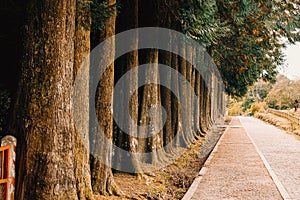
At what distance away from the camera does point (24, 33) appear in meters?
5.70

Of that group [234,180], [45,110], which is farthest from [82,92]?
[234,180]

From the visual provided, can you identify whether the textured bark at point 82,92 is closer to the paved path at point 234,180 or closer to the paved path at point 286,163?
the paved path at point 234,180

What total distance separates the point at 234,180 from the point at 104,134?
4.25m

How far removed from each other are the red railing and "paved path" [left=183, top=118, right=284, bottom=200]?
4.73 metres

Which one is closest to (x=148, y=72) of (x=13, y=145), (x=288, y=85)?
(x=13, y=145)

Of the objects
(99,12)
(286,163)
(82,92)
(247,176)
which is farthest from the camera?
(286,163)

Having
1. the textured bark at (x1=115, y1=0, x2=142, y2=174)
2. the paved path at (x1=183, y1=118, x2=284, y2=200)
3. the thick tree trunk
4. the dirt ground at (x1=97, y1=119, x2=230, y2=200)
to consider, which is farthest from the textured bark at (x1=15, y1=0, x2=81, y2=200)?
the textured bark at (x1=115, y1=0, x2=142, y2=174)

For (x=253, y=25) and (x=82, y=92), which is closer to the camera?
(x=82, y=92)

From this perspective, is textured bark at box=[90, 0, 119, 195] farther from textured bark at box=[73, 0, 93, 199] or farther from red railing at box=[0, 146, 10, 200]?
red railing at box=[0, 146, 10, 200]

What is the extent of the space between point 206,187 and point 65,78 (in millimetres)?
5524

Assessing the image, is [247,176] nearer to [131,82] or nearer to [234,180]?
[234,180]

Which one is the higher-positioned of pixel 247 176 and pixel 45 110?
pixel 45 110

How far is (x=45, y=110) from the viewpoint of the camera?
18.1ft

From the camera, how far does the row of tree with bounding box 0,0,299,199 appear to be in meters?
5.50
